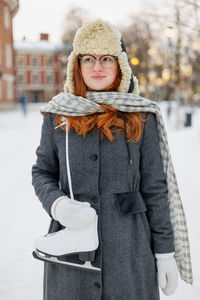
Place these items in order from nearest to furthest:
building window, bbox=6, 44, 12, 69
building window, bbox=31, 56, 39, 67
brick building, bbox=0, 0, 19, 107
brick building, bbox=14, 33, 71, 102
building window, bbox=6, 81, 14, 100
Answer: brick building, bbox=0, 0, 19, 107 < building window, bbox=6, 44, 12, 69 < building window, bbox=6, 81, 14, 100 < brick building, bbox=14, 33, 71, 102 < building window, bbox=31, 56, 39, 67

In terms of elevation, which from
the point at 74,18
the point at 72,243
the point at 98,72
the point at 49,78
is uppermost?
the point at 74,18

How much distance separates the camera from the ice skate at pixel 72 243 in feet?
5.00

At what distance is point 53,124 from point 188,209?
3.85 m

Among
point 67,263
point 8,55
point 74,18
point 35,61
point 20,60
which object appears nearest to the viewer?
point 67,263

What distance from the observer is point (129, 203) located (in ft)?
5.44

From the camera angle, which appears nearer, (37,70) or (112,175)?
(112,175)

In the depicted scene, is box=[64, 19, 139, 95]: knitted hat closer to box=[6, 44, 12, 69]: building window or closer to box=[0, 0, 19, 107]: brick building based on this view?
box=[0, 0, 19, 107]: brick building

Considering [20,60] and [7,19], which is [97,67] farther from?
[20,60]

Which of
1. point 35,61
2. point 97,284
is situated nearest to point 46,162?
point 97,284

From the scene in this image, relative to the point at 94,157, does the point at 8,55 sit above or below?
above

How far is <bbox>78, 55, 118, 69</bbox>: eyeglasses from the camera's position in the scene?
1.69 m

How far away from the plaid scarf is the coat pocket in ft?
0.83

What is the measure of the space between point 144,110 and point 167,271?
849 millimetres

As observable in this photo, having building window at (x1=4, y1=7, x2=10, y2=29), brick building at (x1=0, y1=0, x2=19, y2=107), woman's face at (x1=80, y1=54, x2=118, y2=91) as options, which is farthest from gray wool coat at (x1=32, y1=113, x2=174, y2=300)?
building window at (x1=4, y1=7, x2=10, y2=29)
